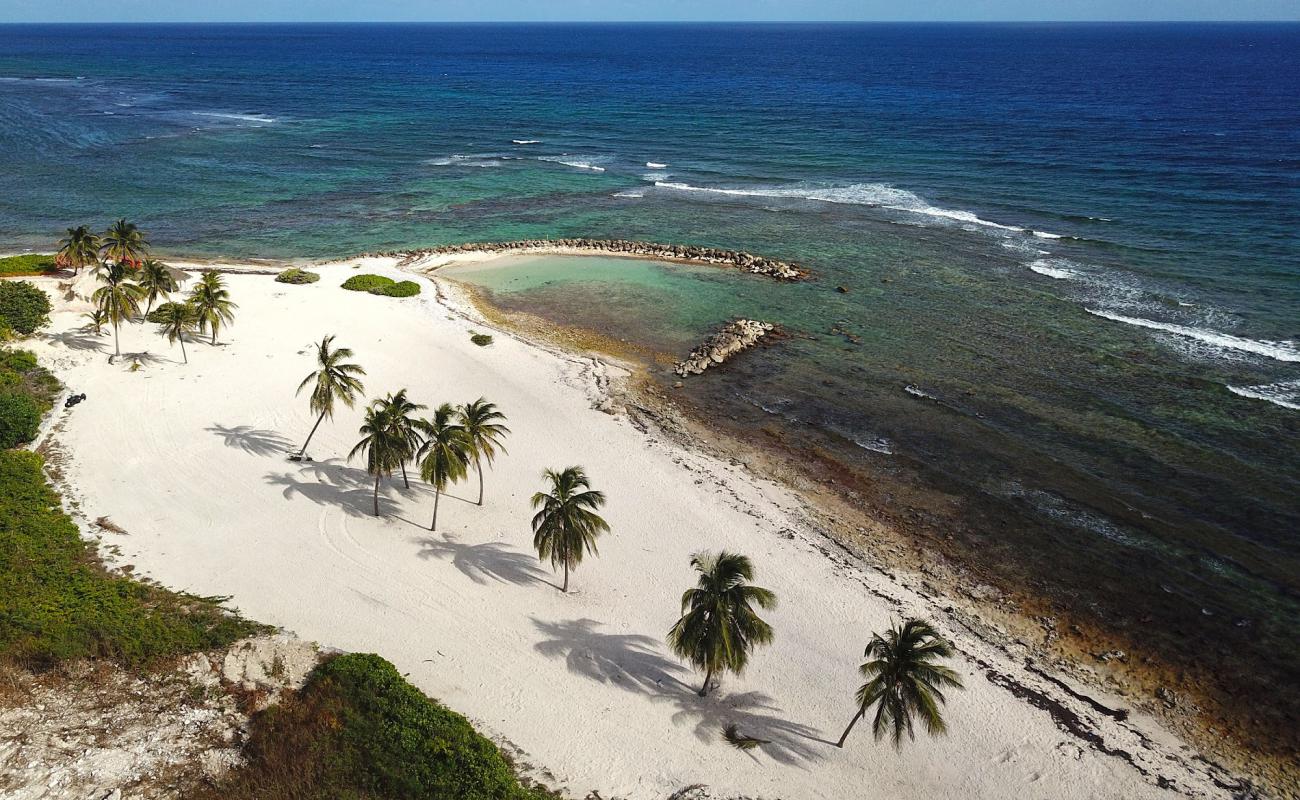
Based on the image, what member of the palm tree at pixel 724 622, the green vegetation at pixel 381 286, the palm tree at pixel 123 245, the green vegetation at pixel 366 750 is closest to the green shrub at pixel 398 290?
the green vegetation at pixel 381 286

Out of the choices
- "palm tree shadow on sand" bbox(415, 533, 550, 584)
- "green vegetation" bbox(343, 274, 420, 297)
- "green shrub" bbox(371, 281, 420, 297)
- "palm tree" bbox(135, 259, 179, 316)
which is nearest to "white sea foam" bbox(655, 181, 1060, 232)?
"green shrub" bbox(371, 281, 420, 297)

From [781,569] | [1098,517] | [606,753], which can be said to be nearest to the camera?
[606,753]

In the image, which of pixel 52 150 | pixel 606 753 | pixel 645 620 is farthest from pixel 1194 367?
pixel 52 150

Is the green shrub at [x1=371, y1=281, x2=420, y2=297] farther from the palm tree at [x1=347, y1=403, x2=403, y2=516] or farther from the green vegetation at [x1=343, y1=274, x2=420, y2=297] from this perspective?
the palm tree at [x1=347, y1=403, x2=403, y2=516]

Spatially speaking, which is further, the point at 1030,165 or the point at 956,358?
the point at 1030,165

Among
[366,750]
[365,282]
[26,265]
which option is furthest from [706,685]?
[26,265]

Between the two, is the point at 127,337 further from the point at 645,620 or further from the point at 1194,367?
the point at 1194,367

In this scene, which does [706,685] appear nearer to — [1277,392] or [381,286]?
[1277,392]

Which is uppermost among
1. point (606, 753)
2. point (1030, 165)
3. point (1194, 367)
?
point (1030, 165)
